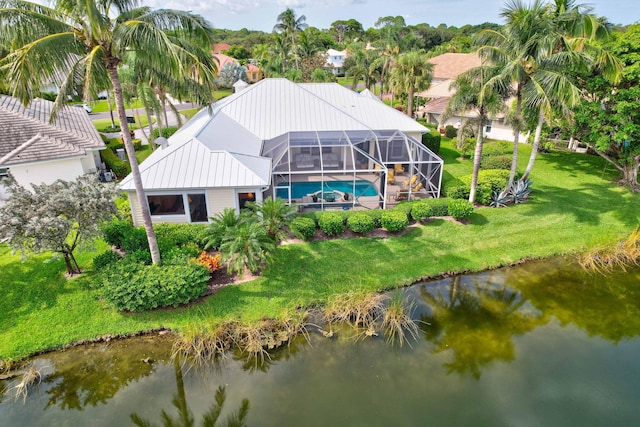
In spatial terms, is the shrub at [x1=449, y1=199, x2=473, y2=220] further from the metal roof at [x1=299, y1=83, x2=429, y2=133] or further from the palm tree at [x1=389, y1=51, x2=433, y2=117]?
the palm tree at [x1=389, y1=51, x2=433, y2=117]

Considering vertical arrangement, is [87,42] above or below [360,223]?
above

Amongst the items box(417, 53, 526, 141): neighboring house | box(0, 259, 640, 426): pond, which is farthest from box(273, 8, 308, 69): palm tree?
box(0, 259, 640, 426): pond

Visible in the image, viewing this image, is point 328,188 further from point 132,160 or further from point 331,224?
point 132,160

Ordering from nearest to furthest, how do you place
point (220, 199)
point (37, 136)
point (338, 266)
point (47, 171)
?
point (338, 266), point (220, 199), point (47, 171), point (37, 136)

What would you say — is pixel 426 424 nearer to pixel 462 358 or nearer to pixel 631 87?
pixel 462 358

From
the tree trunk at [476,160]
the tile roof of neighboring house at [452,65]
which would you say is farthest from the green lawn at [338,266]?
the tile roof of neighboring house at [452,65]

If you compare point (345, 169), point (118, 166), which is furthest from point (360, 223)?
point (118, 166)

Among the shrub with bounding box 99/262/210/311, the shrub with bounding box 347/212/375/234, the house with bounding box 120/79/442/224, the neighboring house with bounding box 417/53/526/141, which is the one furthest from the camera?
the neighboring house with bounding box 417/53/526/141
